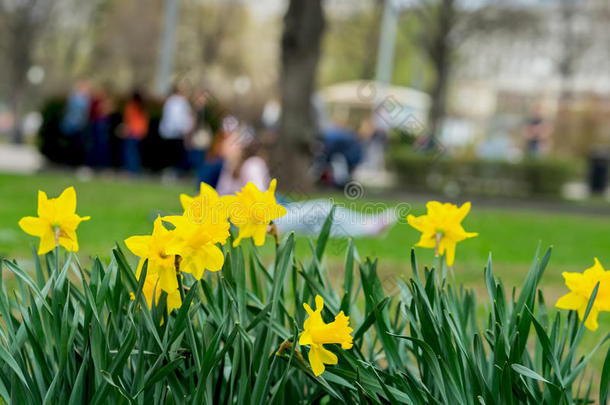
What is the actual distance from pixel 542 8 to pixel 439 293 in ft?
98.0

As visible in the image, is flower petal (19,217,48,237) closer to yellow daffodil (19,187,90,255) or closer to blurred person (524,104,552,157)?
yellow daffodil (19,187,90,255)

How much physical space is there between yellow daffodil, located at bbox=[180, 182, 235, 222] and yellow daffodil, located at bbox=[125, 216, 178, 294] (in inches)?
3.3

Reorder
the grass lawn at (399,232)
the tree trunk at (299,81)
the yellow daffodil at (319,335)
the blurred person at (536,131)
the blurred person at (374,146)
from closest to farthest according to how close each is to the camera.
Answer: the yellow daffodil at (319,335) < the grass lawn at (399,232) < the tree trunk at (299,81) < the blurred person at (536,131) < the blurred person at (374,146)

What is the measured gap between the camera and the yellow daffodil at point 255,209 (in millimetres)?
1882

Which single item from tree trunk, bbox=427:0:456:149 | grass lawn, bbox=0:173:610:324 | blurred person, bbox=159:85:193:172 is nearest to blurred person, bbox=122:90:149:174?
blurred person, bbox=159:85:193:172

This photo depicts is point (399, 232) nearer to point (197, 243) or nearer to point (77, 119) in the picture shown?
point (197, 243)

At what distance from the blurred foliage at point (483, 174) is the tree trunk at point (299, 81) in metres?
3.87

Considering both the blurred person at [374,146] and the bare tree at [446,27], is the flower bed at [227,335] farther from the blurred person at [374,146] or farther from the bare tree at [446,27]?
the blurred person at [374,146]

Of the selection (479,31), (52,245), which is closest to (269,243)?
(52,245)

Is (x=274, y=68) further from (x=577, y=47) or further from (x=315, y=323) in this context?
(x=315, y=323)

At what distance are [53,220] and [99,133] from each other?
13088mm

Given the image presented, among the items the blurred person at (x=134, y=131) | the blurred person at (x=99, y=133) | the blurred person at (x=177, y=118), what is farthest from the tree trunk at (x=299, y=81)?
the blurred person at (x=99, y=133)

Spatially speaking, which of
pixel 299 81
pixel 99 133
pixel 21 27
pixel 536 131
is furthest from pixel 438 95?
pixel 21 27

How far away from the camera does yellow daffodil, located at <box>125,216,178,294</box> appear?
1642mm
